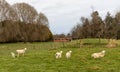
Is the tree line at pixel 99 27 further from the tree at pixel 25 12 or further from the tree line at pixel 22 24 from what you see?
the tree at pixel 25 12

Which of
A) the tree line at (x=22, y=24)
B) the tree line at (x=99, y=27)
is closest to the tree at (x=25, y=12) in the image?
the tree line at (x=22, y=24)

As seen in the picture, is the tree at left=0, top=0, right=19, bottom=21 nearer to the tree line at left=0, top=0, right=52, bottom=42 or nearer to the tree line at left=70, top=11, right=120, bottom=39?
the tree line at left=0, top=0, right=52, bottom=42

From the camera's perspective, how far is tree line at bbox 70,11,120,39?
276 ft

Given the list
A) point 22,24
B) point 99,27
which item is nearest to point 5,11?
point 22,24

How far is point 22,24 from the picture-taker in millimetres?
92938

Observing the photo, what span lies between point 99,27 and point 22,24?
21846mm

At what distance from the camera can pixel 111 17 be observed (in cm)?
9681

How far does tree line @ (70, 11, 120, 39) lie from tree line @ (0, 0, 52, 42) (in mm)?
10238

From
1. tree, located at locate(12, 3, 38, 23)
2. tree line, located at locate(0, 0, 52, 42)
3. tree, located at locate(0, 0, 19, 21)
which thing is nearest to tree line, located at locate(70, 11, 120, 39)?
tree line, located at locate(0, 0, 52, 42)

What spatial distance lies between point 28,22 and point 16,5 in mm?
5665

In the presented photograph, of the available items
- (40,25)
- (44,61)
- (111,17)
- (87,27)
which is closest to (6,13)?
(40,25)

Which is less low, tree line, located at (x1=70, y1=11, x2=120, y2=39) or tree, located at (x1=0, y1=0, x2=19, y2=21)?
tree, located at (x1=0, y1=0, x2=19, y2=21)

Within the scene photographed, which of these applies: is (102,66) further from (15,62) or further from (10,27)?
(10,27)

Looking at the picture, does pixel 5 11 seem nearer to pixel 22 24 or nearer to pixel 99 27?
pixel 22 24
